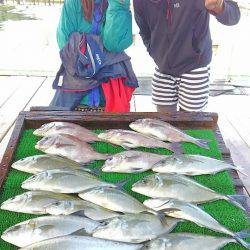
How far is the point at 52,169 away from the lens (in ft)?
6.91

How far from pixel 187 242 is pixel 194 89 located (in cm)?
180

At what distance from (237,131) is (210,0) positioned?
1994 millimetres

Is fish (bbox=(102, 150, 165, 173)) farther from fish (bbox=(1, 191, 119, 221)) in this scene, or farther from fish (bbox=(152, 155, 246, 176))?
fish (bbox=(1, 191, 119, 221))

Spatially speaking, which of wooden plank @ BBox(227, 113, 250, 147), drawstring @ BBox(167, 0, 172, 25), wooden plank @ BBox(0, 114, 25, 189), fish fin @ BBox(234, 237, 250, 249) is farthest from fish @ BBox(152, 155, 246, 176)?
wooden plank @ BBox(227, 113, 250, 147)

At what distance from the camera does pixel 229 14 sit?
9.57ft

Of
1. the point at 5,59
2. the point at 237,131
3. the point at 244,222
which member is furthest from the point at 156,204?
the point at 5,59

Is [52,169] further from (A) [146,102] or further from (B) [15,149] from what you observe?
(A) [146,102]

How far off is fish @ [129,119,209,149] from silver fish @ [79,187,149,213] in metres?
0.68

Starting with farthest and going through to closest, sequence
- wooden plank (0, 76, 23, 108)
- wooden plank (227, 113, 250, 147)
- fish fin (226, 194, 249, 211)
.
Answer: wooden plank (0, 76, 23, 108), wooden plank (227, 113, 250, 147), fish fin (226, 194, 249, 211)

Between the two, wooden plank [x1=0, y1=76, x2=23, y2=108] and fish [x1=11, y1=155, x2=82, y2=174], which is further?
wooden plank [x1=0, y1=76, x2=23, y2=108]

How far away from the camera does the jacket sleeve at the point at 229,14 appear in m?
2.89

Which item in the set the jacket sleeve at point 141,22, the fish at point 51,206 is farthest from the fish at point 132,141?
the jacket sleeve at point 141,22

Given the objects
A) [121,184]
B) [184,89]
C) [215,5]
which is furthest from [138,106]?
[121,184]

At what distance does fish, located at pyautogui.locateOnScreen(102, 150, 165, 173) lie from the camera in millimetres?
2191
